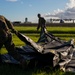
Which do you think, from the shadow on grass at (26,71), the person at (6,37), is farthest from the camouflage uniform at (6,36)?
the shadow on grass at (26,71)

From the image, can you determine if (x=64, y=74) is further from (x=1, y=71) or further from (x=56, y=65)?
(x=1, y=71)

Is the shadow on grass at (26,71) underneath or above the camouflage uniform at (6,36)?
underneath

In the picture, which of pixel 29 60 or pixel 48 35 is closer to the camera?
pixel 29 60

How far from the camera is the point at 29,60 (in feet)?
34.2

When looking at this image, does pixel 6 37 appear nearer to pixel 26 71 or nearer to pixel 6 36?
pixel 6 36

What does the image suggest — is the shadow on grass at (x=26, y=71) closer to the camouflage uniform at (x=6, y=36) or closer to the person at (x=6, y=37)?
the person at (x=6, y=37)

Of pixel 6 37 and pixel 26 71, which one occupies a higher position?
pixel 6 37

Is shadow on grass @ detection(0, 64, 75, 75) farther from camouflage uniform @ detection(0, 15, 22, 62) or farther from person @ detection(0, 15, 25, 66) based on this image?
camouflage uniform @ detection(0, 15, 22, 62)

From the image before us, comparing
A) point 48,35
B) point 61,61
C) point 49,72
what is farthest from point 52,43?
point 49,72

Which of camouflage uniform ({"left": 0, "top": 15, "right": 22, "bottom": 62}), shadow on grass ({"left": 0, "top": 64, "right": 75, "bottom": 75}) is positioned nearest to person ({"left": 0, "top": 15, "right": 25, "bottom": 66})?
camouflage uniform ({"left": 0, "top": 15, "right": 22, "bottom": 62})

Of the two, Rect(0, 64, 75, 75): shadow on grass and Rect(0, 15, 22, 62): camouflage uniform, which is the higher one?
Rect(0, 15, 22, 62): camouflage uniform

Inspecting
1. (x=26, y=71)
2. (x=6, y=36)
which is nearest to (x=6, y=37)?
(x=6, y=36)

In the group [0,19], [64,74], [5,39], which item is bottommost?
[64,74]

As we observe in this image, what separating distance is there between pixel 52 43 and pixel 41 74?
4293 mm
